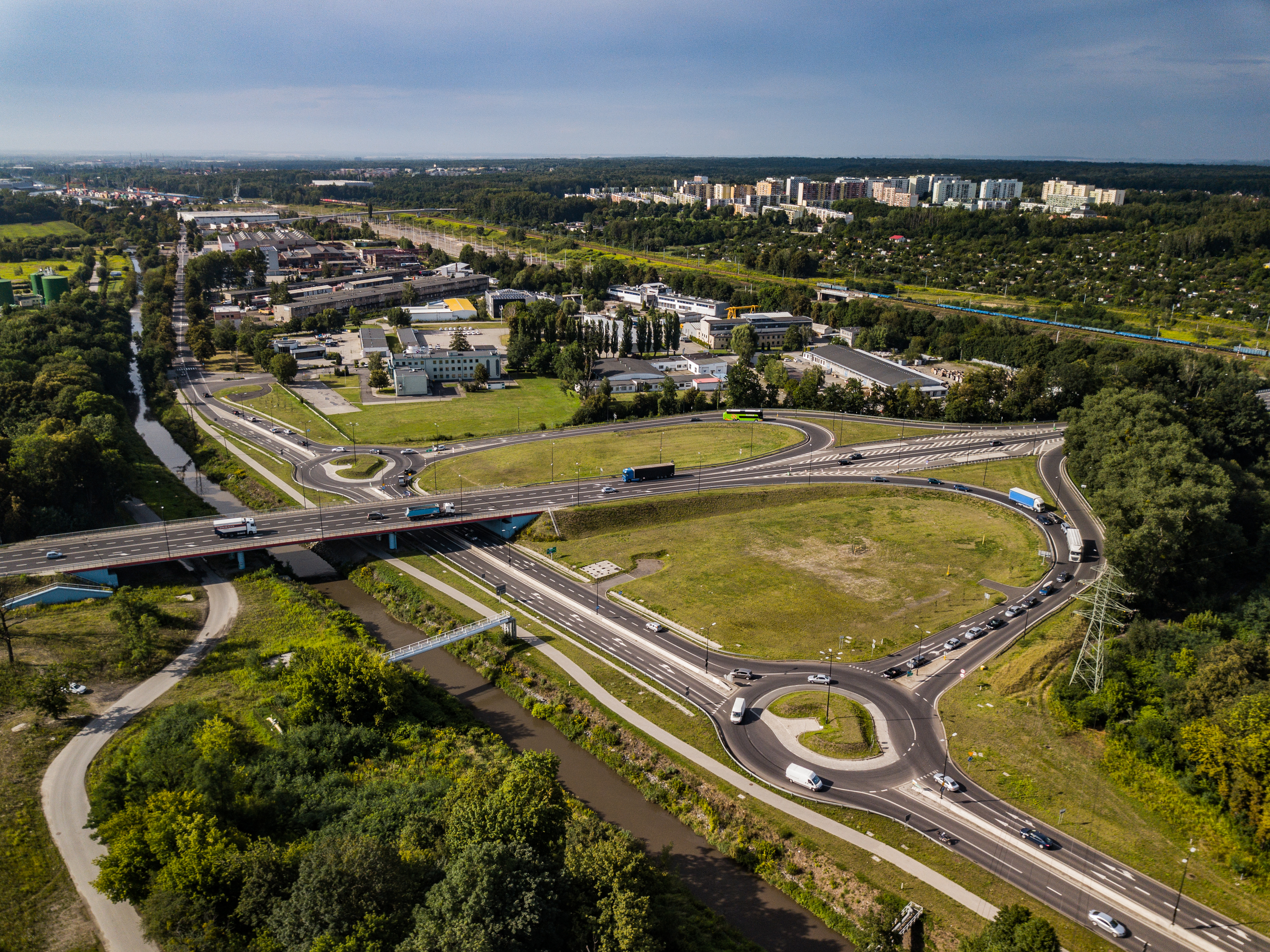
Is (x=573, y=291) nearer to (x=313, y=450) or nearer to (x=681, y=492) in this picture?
(x=313, y=450)

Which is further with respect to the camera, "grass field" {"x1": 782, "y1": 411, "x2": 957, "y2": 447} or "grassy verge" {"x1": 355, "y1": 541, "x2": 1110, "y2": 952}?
"grass field" {"x1": 782, "y1": 411, "x2": 957, "y2": 447}

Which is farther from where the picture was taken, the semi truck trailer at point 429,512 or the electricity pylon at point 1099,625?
the semi truck trailer at point 429,512

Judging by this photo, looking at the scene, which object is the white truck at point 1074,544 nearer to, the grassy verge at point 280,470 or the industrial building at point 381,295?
the grassy verge at point 280,470

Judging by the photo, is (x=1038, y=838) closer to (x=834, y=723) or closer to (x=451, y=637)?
(x=834, y=723)

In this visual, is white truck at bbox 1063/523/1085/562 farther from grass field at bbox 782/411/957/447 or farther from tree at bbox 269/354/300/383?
tree at bbox 269/354/300/383

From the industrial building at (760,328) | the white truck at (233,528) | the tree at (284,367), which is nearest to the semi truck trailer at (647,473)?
the white truck at (233,528)

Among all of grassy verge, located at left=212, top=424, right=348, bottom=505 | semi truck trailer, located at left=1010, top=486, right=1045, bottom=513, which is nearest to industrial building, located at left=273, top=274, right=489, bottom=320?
grassy verge, located at left=212, top=424, right=348, bottom=505

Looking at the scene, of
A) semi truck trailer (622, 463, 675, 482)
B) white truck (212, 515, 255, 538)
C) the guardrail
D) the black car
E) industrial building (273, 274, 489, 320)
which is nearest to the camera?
the black car
